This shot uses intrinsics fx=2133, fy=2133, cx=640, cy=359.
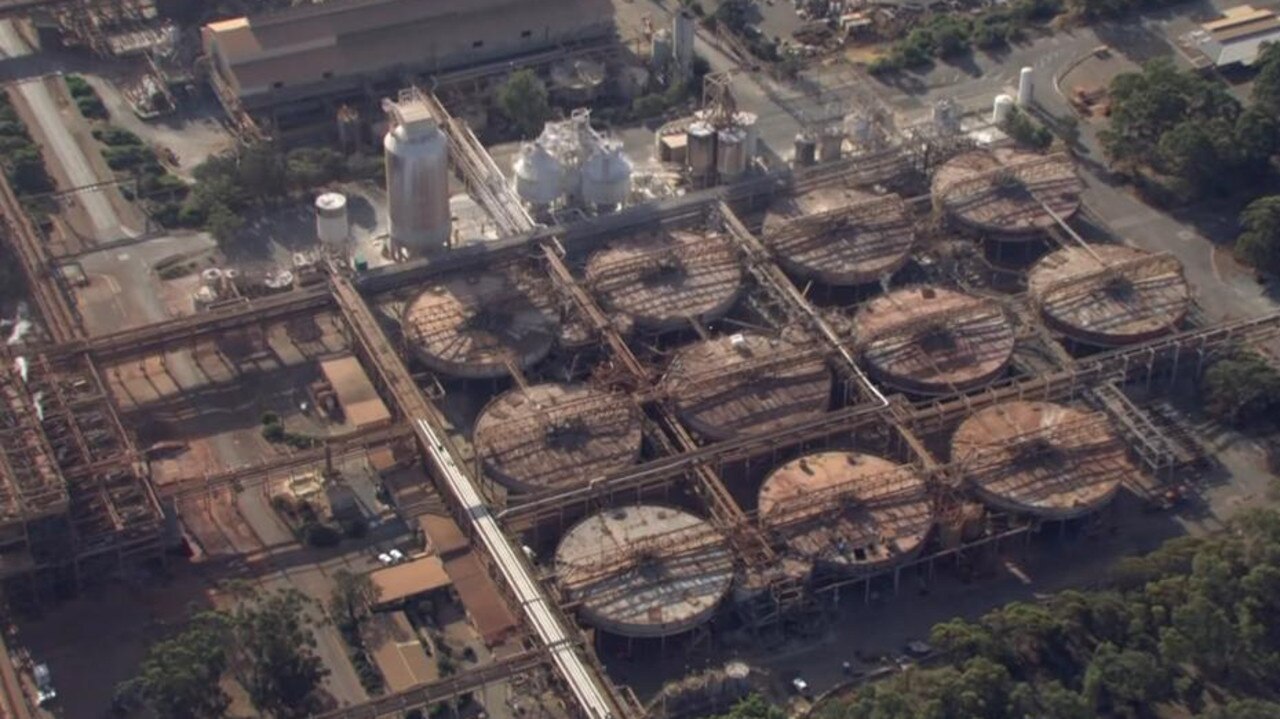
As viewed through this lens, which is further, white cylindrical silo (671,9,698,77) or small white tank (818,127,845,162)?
white cylindrical silo (671,9,698,77)

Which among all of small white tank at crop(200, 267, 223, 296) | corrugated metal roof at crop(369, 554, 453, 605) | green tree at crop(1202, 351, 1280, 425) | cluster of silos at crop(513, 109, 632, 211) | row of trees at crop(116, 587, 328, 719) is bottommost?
green tree at crop(1202, 351, 1280, 425)

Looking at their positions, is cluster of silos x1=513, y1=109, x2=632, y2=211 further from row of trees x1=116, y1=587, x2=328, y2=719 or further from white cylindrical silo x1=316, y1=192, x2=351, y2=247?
row of trees x1=116, y1=587, x2=328, y2=719

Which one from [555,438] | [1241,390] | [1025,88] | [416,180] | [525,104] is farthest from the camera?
[1025,88]

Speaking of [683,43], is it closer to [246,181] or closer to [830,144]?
[830,144]

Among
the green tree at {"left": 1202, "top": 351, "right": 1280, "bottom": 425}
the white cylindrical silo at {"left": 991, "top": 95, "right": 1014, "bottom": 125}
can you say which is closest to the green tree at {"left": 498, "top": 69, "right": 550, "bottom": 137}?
the white cylindrical silo at {"left": 991, "top": 95, "right": 1014, "bottom": 125}

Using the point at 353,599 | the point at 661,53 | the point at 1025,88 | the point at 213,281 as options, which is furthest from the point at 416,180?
the point at 1025,88

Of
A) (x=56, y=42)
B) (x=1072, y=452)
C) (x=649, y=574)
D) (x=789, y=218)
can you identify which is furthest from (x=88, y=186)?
(x=1072, y=452)

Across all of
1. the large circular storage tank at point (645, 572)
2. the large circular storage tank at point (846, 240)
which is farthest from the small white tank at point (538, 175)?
the large circular storage tank at point (645, 572)
